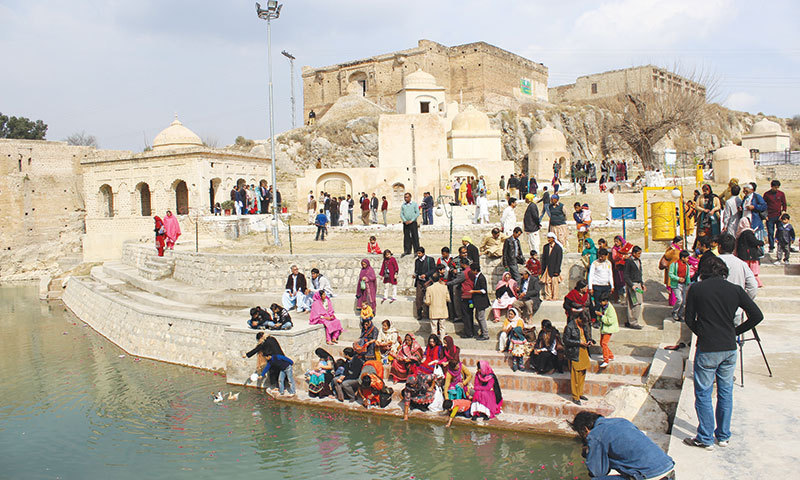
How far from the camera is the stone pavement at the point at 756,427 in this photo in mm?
4359

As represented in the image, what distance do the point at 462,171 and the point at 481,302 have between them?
21.7 meters

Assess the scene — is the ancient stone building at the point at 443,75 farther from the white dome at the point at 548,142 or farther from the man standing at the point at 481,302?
the man standing at the point at 481,302

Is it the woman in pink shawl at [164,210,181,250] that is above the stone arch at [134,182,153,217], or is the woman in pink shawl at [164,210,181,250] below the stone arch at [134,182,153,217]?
below

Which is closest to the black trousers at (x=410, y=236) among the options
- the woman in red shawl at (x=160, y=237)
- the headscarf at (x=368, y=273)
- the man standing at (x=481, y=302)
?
the headscarf at (x=368, y=273)

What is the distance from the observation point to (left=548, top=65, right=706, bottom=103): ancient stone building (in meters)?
52.4

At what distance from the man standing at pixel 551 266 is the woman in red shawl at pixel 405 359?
9.52ft

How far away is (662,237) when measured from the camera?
11336mm

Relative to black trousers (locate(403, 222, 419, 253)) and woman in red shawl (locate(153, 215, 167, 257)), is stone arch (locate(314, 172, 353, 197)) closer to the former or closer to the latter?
woman in red shawl (locate(153, 215, 167, 257))

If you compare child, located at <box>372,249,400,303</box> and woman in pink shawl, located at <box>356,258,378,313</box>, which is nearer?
woman in pink shawl, located at <box>356,258,378,313</box>

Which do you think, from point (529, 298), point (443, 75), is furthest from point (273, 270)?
point (443, 75)

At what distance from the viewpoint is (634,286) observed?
925 cm

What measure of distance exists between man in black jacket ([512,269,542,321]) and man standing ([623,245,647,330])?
148cm

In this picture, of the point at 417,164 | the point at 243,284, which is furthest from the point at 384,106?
the point at 243,284

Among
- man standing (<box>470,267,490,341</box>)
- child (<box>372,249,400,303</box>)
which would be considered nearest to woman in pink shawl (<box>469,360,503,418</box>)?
man standing (<box>470,267,490,341</box>)
